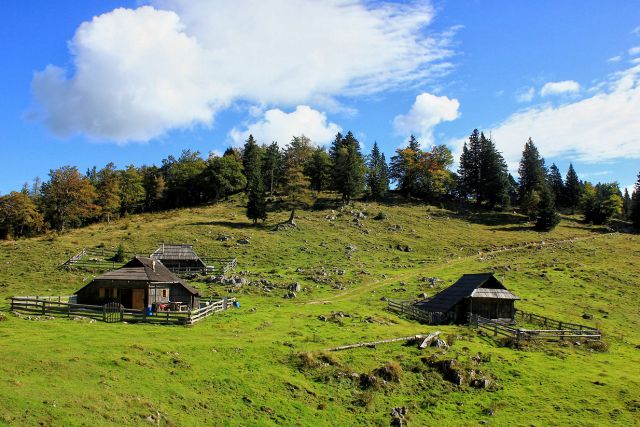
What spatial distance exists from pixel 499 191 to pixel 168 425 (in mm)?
114209

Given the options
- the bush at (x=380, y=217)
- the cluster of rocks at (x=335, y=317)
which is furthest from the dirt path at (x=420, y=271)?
the bush at (x=380, y=217)

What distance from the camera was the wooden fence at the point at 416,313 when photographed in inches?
1891

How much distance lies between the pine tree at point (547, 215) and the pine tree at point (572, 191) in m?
31.1

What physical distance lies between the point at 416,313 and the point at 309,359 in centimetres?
2138

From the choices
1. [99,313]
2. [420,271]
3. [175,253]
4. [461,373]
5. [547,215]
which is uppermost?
[547,215]

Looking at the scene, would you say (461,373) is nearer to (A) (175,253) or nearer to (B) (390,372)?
(B) (390,372)

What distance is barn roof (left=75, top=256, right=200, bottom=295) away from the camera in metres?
45.0

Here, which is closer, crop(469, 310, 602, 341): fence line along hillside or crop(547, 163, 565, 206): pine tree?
crop(469, 310, 602, 341): fence line along hillside

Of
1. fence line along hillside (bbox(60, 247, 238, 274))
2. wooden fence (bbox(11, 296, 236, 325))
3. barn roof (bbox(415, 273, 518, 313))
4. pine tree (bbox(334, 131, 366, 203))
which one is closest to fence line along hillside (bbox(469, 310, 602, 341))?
barn roof (bbox(415, 273, 518, 313))

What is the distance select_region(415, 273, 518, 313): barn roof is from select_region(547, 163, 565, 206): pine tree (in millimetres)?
97711

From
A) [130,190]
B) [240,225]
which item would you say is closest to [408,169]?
[240,225]

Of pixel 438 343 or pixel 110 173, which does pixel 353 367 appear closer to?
pixel 438 343

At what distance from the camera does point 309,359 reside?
101 feet

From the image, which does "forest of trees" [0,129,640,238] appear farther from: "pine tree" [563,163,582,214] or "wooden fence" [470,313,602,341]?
"wooden fence" [470,313,602,341]
